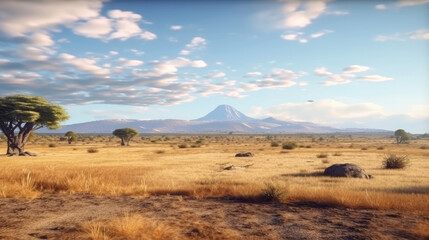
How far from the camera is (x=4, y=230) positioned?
8398 millimetres

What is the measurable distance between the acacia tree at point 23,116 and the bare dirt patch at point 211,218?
33.8 m

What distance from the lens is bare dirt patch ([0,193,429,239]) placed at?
321 inches

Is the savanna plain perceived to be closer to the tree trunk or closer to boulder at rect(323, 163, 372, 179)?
boulder at rect(323, 163, 372, 179)

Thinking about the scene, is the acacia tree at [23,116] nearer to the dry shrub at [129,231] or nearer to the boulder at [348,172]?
the boulder at [348,172]

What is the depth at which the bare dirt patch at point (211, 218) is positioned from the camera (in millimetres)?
8156

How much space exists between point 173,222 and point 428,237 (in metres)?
6.46

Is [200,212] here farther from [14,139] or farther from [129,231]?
[14,139]

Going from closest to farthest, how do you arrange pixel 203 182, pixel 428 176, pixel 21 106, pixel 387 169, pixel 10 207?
pixel 10 207, pixel 203 182, pixel 428 176, pixel 387 169, pixel 21 106

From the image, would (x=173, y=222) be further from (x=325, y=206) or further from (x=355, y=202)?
(x=355, y=202)

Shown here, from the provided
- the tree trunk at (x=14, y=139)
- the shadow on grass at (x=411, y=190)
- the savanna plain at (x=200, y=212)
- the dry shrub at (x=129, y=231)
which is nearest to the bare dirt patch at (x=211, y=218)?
the savanna plain at (x=200, y=212)

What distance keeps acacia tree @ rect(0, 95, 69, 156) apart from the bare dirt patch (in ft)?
111

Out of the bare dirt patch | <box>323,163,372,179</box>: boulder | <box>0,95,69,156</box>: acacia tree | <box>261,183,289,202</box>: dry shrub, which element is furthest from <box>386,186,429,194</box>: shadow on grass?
<box>0,95,69,156</box>: acacia tree

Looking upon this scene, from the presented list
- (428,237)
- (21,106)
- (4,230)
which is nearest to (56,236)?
(4,230)

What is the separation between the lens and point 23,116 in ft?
136
